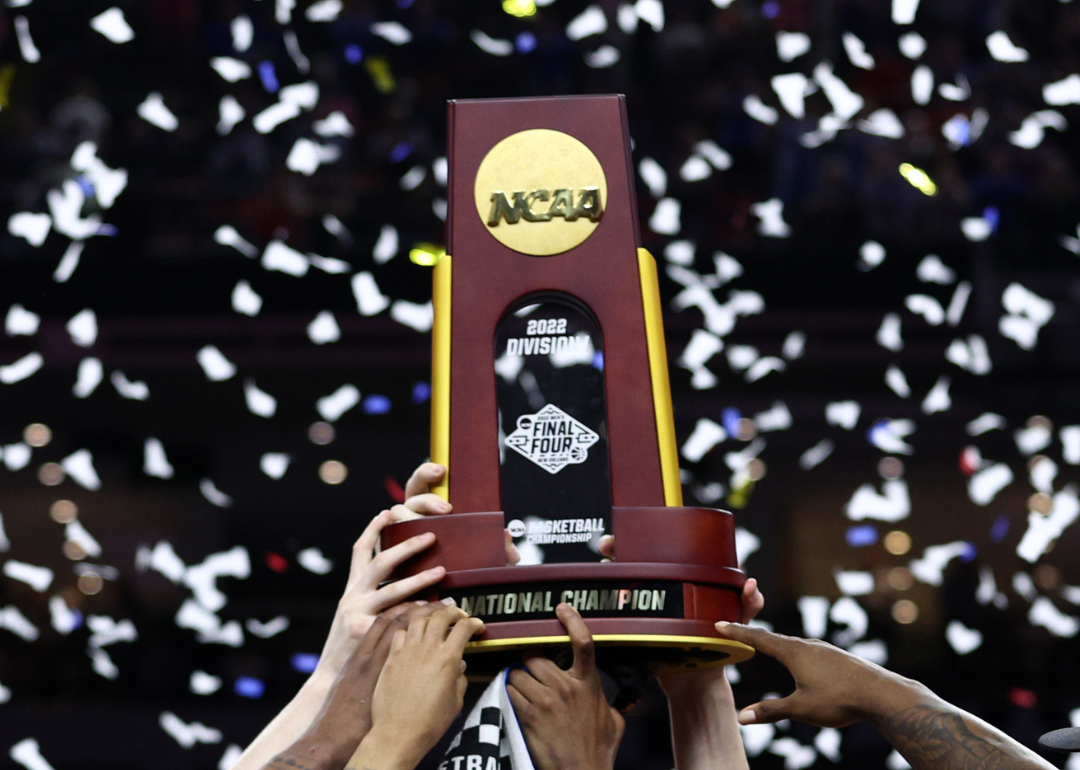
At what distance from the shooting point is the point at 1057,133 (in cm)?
605

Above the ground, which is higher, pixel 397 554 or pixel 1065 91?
pixel 1065 91

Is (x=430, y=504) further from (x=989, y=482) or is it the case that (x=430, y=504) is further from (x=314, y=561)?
(x=989, y=482)

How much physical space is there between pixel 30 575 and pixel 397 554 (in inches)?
175

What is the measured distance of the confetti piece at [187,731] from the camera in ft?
14.9

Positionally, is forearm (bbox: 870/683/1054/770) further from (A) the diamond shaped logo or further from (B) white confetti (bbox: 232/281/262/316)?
(B) white confetti (bbox: 232/281/262/316)

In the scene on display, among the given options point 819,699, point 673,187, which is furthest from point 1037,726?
point 819,699

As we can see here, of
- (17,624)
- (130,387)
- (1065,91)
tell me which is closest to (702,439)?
(1065,91)

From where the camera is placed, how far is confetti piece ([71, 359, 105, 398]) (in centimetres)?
555

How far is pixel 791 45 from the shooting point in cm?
550

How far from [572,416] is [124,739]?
13.0 feet

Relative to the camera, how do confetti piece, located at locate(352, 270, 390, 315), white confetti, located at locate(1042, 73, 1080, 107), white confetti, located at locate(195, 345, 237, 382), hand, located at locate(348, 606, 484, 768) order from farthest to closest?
white confetti, located at locate(195, 345, 237, 382) < confetti piece, located at locate(352, 270, 390, 315) < white confetti, located at locate(1042, 73, 1080, 107) < hand, located at locate(348, 606, 484, 768)

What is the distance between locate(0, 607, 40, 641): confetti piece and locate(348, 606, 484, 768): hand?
4419 millimetres

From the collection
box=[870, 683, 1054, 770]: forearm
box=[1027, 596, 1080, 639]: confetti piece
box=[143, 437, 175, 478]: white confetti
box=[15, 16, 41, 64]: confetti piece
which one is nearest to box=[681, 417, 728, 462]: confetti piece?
box=[1027, 596, 1080, 639]: confetti piece

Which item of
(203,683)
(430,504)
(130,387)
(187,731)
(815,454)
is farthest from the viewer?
(815,454)
